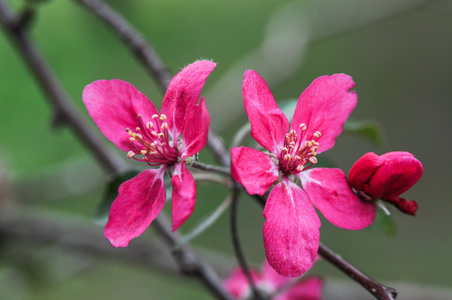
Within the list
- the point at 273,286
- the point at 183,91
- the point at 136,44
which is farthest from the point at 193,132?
the point at 273,286

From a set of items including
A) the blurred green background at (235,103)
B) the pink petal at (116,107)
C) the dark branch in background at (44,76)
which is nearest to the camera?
the pink petal at (116,107)

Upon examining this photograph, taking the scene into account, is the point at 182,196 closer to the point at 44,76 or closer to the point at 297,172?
the point at 297,172

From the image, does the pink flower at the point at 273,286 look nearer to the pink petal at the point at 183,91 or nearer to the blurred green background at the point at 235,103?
the pink petal at the point at 183,91

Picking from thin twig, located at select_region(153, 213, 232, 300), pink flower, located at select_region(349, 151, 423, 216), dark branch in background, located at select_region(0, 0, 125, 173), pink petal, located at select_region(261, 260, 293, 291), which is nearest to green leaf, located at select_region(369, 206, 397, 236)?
pink flower, located at select_region(349, 151, 423, 216)

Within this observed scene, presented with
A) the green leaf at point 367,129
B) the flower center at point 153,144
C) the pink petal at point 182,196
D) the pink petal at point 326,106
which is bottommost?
the green leaf at point 367,129

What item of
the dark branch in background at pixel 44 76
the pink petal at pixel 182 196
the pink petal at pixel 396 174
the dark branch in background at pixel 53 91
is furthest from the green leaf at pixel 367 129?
the dark branch in background at pixel 44 76

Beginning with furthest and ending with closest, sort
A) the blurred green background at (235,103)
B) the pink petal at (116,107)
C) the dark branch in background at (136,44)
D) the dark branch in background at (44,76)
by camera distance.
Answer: the blurred green background at (235,103)
the dark branch in background at (44,76)
the dark branch in background at (136,44)
the pink petal at (116,107)
